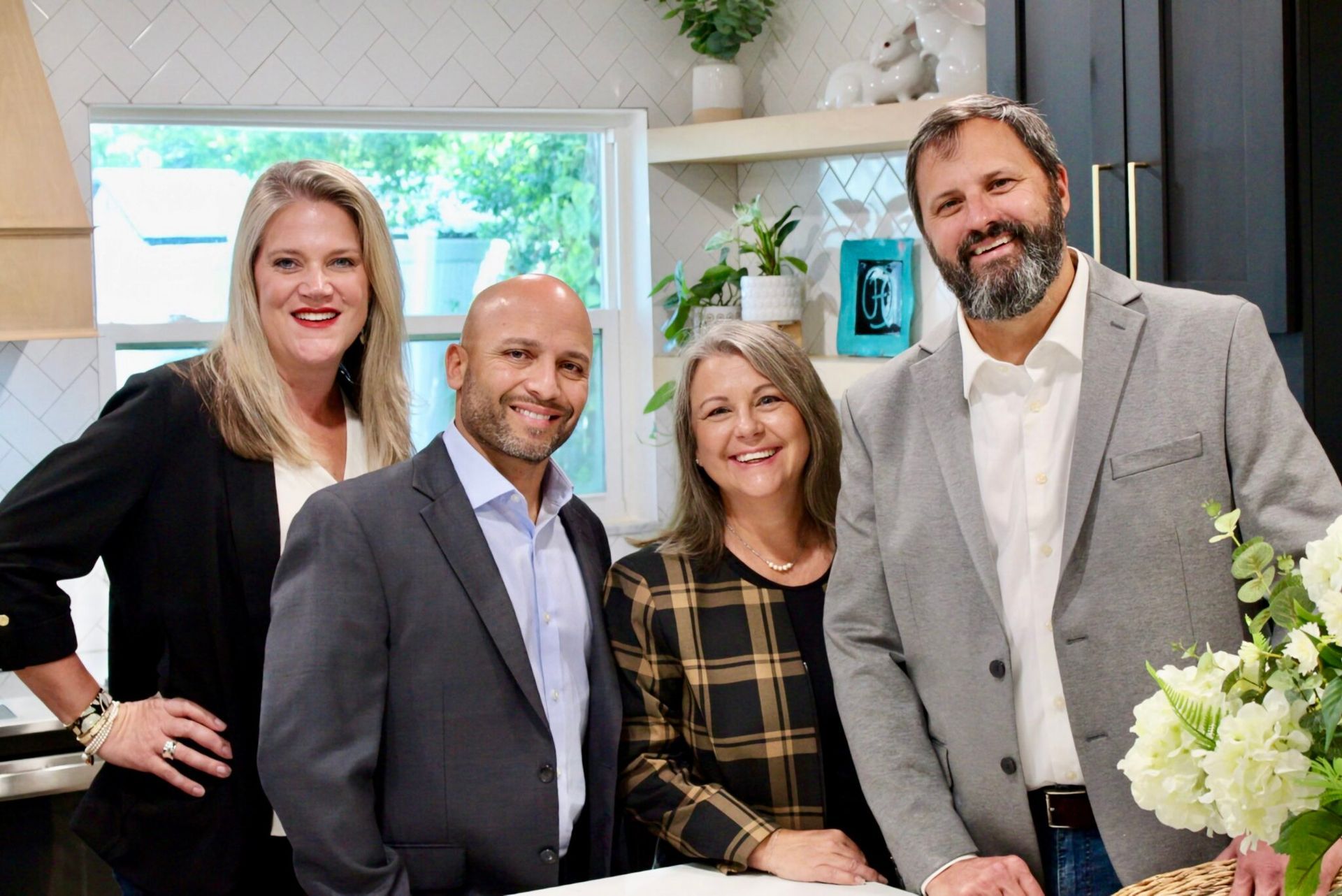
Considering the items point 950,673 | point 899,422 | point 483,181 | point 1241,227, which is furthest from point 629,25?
point 950,673

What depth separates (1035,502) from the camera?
162 centimetres

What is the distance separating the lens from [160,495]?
6.09 feet

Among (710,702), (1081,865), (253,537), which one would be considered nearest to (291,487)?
(253,537)

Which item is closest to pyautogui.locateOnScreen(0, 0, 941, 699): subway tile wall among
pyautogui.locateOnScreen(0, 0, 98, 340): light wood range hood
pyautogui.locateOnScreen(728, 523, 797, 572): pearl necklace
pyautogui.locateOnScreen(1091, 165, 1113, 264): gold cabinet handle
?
pyautogui.locateOnScreen(0, 0, 98, 340): light wood range hood

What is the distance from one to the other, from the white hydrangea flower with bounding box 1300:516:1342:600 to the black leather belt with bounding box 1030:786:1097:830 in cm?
75

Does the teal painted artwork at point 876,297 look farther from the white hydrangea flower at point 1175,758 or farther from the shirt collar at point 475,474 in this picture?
the white hydrangea flower at point 1175,758

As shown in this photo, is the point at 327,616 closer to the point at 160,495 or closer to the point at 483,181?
the point at 160,495

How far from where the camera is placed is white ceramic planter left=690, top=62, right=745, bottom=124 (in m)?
3.85

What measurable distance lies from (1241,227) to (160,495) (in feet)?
5.62

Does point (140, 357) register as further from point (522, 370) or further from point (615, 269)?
point (522, 370)

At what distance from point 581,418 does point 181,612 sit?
7.17 feet

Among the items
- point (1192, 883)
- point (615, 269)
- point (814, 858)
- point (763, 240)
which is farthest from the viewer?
point (615, 269)

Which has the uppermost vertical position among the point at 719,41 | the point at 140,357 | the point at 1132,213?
the point at 719,41

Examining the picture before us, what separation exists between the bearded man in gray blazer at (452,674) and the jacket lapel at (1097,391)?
2.16ft
